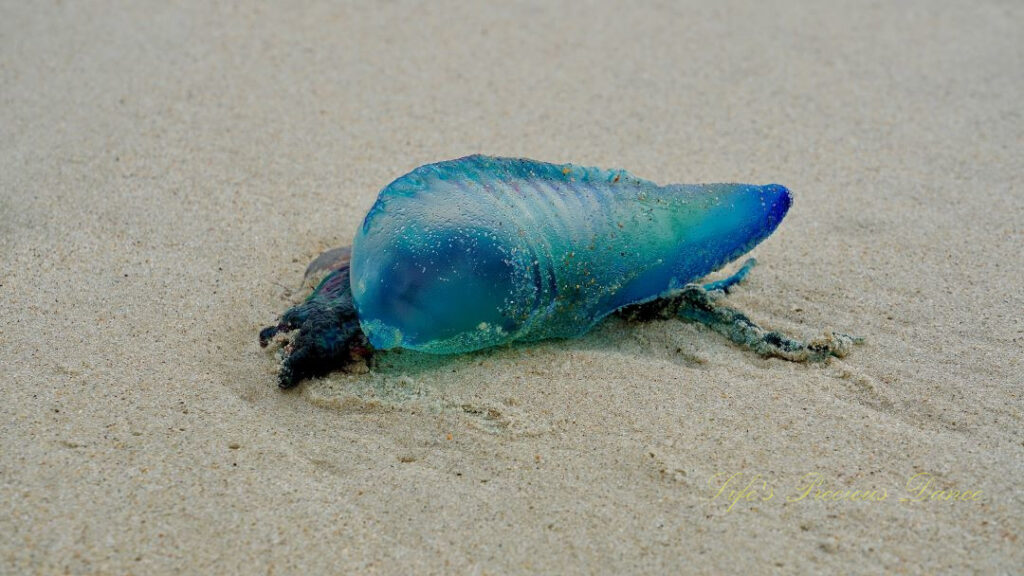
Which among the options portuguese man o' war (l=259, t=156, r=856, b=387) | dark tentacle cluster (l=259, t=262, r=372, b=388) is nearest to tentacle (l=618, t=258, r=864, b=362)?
portuguese man o' war (l=259, t=156, r=856, b=387)

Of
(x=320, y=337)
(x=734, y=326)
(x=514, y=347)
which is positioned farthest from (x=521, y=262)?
(x=734, y=326)

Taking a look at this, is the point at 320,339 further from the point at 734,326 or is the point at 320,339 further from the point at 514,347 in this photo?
the point at 734,326

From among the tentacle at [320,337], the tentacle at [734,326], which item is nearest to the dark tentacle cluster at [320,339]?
the tentacle at [320,337]

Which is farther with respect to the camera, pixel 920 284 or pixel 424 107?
pixel 424 107

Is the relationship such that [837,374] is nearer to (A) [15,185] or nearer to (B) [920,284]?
(B) [920,284]

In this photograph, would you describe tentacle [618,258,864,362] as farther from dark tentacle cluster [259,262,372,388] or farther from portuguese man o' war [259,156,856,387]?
A: dark tentacle cluster [259,262,372,388]

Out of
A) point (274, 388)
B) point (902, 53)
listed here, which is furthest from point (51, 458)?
point (902, 53)

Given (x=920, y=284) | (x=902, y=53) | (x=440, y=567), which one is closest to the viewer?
(x=440, y=567)
